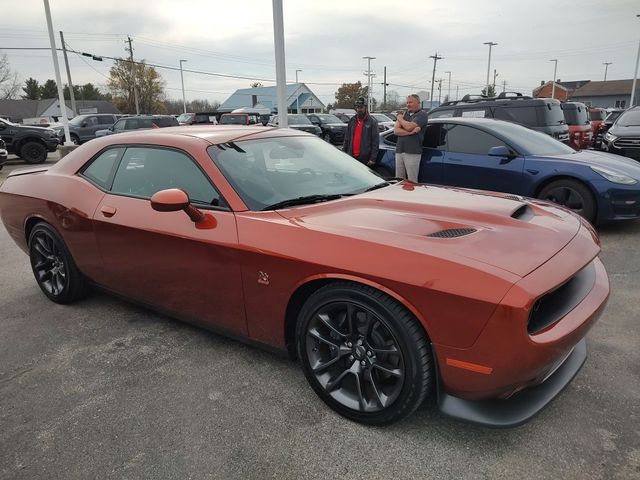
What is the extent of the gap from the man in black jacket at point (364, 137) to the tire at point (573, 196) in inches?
96.8

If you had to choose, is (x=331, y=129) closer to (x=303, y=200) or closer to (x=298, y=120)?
(x=298, y=120)

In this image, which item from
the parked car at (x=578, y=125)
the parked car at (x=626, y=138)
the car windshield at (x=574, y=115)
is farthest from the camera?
the car windshield at (x=574, y=115)

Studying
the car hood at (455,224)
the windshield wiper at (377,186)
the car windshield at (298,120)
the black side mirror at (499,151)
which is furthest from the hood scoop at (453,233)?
the car windshield at (298,120)

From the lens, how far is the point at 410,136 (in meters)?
6.36

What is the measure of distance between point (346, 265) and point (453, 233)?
536 millimetres

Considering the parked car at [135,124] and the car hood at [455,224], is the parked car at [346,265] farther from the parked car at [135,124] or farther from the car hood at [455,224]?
the parked car at [135,124]

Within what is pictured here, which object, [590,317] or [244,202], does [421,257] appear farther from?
[244,202]

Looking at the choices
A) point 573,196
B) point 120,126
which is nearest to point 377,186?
point 573,196

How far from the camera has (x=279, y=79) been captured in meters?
8.42

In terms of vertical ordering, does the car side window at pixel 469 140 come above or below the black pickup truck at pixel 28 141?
above

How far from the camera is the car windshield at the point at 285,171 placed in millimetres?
2760

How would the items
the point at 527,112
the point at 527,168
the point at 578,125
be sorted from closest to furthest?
the point at 527,168 → the point at 527,112 → the point at 578,125

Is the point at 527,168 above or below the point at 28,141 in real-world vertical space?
above

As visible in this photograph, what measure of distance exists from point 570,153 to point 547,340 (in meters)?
4.97
